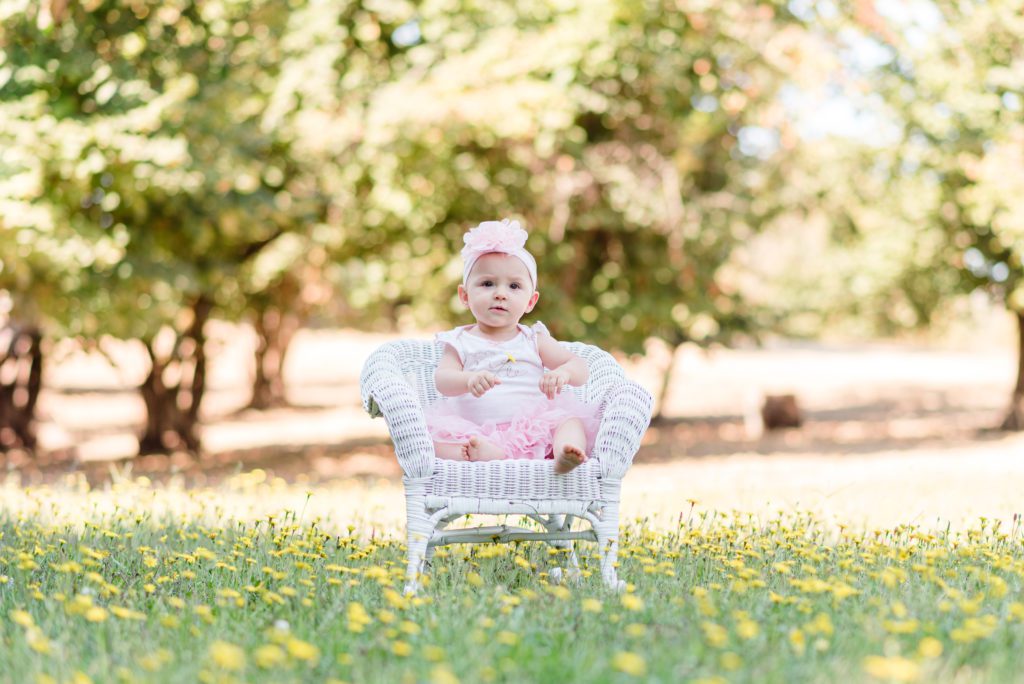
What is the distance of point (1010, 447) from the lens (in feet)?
48.4

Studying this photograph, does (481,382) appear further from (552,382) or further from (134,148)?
(134,148)

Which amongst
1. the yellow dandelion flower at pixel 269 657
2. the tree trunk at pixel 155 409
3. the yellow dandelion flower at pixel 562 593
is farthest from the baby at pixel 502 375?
the tree trunk at pixel 155 409

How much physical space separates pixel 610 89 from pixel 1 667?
9.81 m

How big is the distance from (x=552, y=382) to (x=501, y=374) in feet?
1.26

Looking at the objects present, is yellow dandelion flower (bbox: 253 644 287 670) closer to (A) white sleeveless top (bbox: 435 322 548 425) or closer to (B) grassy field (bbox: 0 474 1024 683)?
(B) grassy field (bbox: 0 474 1024 683)

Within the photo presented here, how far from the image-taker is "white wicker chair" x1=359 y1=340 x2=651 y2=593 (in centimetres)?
395

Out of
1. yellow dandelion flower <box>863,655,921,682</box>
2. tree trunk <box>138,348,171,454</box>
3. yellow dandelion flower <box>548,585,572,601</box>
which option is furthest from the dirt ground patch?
yellow dandelion flower <box>863,655,921,682</box>

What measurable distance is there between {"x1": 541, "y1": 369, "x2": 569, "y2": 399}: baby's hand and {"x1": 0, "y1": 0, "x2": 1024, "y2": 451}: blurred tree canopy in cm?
453

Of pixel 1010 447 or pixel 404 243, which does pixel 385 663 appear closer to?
pixel 404 243

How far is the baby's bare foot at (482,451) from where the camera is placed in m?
4.18

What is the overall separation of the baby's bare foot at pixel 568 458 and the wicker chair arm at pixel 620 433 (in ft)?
0.48

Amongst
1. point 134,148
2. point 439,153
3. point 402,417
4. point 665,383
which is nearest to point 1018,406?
point 665,383

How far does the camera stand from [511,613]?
3.28 metres

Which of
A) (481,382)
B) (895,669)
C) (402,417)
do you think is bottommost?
(895,669)
